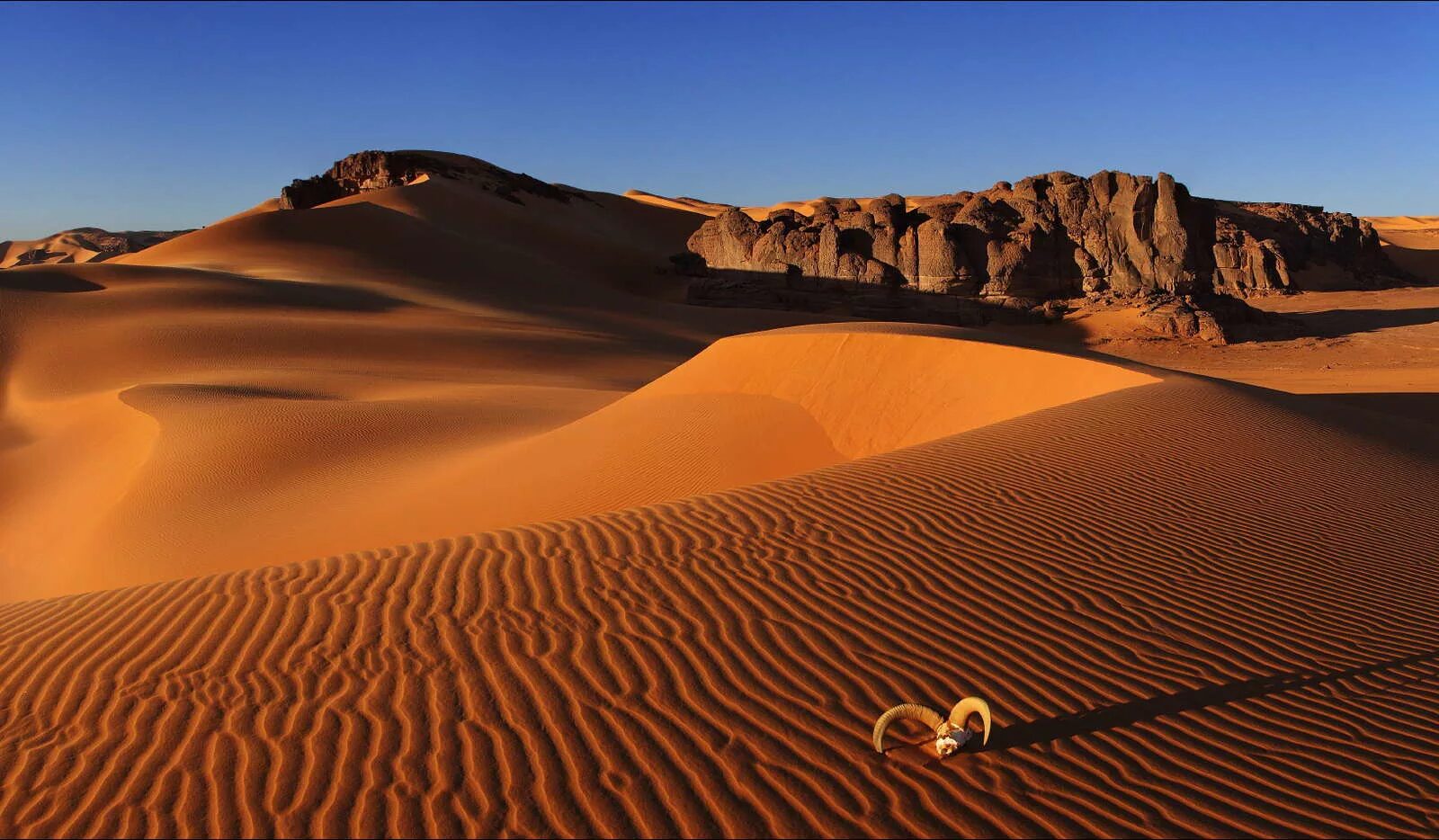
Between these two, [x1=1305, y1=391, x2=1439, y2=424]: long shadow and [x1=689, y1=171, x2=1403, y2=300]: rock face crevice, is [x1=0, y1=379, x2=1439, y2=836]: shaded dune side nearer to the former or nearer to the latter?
[x1=1305, y1=391, x2=1439, y2=424]: long shadow

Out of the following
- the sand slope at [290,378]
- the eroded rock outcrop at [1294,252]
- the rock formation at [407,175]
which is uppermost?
the rock formation at [407,175]

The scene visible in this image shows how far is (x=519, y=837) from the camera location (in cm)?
366

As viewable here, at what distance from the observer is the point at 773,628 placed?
5.50 metres

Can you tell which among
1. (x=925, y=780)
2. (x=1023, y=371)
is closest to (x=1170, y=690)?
(x=925, y=780)

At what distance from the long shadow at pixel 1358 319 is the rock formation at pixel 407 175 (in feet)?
156

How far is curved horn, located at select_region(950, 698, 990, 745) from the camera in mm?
4371

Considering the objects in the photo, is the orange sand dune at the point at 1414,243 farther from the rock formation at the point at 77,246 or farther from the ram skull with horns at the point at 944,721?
the rock formation at the point at 77,246

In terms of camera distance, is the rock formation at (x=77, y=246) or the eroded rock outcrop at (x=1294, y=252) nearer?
the eroded rock outcrop at (x=1294, y=252)

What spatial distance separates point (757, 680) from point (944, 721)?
37.1 inches

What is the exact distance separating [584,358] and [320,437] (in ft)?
41.8

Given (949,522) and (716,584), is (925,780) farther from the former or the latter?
(949,522)

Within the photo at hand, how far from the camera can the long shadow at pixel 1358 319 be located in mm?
32000

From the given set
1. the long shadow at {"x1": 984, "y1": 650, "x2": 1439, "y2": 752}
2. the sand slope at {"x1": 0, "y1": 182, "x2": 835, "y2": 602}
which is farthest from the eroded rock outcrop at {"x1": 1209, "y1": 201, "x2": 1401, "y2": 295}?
the long shadow at {"x1": 984, "y1": 650, "x2": 1439, "y2": 752}

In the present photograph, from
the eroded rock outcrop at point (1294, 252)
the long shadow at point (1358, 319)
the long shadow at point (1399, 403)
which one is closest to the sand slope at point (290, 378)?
the long shadow at point (1399, 403)
